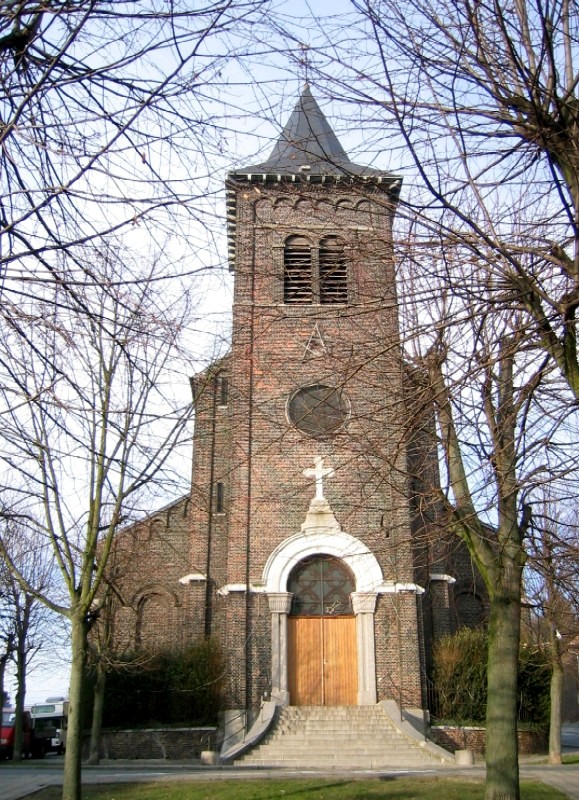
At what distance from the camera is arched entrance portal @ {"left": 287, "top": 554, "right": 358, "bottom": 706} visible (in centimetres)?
1792

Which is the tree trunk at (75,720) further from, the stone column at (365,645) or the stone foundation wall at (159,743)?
the stone column at (365,645)

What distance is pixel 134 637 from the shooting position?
65.0 feet

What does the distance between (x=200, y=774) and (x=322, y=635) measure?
5.57 m

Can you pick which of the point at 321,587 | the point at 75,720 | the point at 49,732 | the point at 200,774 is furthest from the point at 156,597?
the point at 75,720

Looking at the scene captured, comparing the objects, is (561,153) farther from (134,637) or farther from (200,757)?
(134,637)

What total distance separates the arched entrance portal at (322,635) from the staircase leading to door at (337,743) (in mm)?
690

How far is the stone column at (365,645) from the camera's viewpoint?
17531mm

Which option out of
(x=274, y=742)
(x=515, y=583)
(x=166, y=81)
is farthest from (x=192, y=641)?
(x=166, y=81)

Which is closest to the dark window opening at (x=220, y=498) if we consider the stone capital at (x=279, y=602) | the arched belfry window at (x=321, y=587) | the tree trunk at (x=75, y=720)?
the arched belfry window at (x=321, y=587)

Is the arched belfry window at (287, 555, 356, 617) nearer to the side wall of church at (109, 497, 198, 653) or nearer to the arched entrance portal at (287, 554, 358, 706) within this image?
the arched entrance portal at (287, 554, 358, 706)

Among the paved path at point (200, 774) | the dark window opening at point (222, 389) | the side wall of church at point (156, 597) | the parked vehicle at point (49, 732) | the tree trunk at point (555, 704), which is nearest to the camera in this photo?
the dark window opening at point (222, 389)

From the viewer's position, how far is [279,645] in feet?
58.5

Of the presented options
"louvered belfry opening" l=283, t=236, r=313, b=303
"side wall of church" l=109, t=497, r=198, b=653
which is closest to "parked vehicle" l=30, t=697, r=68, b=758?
"side wall of church" l=109, t=497, r=198, b=653

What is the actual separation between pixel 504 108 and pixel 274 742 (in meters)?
14.0
